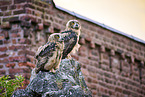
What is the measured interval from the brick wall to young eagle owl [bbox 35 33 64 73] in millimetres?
9345

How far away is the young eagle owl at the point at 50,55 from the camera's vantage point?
5.53 metres

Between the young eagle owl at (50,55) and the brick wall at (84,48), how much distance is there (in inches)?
368

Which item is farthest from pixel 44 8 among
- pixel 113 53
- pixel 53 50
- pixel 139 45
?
pixel 53 50

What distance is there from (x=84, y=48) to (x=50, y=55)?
43.9ft

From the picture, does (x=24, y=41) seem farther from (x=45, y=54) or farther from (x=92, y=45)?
(x=45, y=54)

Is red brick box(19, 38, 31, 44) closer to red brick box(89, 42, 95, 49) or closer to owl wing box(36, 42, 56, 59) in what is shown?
red brick box(89, 42, 95, 49)

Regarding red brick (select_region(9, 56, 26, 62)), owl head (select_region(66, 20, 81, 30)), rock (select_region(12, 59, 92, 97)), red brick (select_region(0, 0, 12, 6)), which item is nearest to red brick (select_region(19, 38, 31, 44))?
red brick (select_region(9, 56, 26, 62))

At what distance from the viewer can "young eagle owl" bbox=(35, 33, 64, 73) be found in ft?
18.1

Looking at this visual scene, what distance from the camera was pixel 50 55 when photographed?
18.3 ft

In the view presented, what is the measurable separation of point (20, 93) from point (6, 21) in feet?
36.1

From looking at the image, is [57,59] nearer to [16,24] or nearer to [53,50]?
[53,50]

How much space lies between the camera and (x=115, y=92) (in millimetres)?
20594

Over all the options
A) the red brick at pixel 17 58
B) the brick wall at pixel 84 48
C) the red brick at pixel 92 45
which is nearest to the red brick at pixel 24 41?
the brick wall at pixel 84 48

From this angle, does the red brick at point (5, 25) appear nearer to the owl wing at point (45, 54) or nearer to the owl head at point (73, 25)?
the owl head at point (73, 25)
